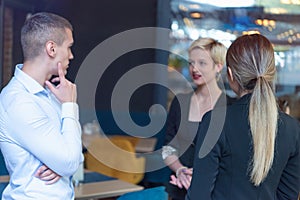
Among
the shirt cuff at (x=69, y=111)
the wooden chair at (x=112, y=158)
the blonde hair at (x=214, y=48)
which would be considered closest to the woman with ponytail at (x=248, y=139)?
the shirt cuff at (x=69, y=111)

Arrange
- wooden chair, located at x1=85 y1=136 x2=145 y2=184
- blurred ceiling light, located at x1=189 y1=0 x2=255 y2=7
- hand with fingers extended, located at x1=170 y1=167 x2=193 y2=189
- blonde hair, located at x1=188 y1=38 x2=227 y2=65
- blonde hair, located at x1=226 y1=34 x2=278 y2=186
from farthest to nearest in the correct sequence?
blurred ceiling light, located at x1=189 y1=0 x2=255 y2=7, wooden chair, located at x1=85 y1=136 x2=145 y2=184, blonde hair, located at x1=188 y1=38 x2=227 y2=65, hand with fingers extended, located at x1=170 y1=167 x2=193 y2=189, blonde hair, located at x1=226 y1=34 x2=278 y2=186

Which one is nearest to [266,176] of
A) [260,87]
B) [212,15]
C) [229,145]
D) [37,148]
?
[229,145]

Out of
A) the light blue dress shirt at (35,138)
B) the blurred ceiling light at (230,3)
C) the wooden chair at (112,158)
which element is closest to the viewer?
the light blue dress shirt at (35,138)

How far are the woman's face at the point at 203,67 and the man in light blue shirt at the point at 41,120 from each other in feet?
3.23

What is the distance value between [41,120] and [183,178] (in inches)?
36.2

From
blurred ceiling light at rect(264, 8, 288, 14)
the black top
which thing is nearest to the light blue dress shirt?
the black top

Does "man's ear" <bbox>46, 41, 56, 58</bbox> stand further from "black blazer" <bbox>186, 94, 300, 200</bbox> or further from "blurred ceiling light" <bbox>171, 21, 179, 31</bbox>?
"blurred ceiling light" <bbox>171, 21, 179, 31</bbox>

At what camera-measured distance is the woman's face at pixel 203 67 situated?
92.7 inches

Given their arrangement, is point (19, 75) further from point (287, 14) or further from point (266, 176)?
point (287, 14)

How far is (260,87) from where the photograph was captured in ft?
4.85

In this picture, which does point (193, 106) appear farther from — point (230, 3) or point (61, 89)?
point (230, 3)

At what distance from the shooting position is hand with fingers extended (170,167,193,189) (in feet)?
6.82

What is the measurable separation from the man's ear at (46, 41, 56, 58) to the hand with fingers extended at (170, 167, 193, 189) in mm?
928

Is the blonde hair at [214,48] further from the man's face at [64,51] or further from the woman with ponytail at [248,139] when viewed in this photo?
the man's face at [64,51]
